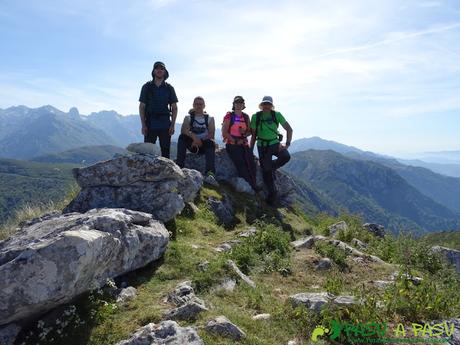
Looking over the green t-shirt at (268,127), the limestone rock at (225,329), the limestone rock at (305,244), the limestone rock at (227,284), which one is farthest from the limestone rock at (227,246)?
the green t-shirt at (268,127)

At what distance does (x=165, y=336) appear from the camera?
6.19 metres

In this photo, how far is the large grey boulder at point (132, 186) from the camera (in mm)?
11789

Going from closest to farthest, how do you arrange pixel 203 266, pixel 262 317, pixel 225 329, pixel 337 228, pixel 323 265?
pixel 225 329
pixel 262 317
pixel 203 266
pixel 323 265
pixel 337 228

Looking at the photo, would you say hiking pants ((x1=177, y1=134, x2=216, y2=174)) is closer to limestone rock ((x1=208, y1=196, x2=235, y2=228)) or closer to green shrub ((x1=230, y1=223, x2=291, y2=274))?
limestone rock ((x1=208, y1=196, x2=235, y2=228))

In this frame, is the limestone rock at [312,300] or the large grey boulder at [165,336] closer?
the large grey boulder at [165,336]

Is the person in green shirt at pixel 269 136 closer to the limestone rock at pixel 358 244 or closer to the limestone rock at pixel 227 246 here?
the limestone rock at pixel 358 244

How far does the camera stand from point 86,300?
289 inches

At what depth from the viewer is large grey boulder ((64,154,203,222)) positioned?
38.7ft

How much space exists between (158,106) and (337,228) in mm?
8723

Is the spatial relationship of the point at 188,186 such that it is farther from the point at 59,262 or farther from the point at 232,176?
the point at 59,262

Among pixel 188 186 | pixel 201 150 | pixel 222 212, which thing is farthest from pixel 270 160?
pixel 188 186

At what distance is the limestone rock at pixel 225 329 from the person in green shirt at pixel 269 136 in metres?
11.9

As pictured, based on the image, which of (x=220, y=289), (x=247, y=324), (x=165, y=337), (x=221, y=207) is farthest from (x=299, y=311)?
(x=221, y=207)

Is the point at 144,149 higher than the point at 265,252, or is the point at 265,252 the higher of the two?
the point at 144,149
